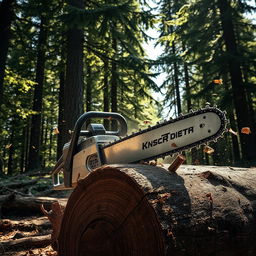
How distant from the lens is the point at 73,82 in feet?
23.7

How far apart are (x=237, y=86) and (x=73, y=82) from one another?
7291 mm

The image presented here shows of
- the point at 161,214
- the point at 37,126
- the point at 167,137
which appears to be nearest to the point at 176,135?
the point at 167,137

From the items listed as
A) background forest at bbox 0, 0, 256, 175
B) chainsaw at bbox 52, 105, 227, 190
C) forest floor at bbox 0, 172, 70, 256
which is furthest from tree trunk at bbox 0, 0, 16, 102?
chainsaw at bbox 52, 105, 227, 190

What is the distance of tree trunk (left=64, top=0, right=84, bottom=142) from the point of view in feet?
22.8

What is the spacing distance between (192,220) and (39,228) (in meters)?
2.94

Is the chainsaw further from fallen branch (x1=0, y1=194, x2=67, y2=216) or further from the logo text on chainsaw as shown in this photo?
fallen branch (x1=0, y1=194, x2=67, y2=216)

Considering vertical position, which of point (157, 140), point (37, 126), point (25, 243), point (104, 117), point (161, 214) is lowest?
point (25, 243)

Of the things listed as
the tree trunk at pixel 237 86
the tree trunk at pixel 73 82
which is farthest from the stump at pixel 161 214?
the tree trunk at pixel 237 86

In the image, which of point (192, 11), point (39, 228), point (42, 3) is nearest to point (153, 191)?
point (39, 228)

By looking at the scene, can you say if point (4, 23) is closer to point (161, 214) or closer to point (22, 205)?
point (22, 205)

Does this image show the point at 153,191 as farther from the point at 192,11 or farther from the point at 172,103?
the point at 172,103

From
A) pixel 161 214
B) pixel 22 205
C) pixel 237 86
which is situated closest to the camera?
pixel 161 214

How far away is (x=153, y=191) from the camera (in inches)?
46.3

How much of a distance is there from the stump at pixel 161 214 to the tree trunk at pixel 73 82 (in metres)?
5.47
